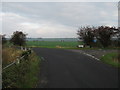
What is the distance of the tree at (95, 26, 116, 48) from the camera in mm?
51381

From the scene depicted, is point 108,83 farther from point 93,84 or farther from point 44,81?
point 44,81

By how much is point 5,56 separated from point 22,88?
8451 mm

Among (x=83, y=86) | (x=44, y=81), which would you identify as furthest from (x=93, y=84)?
(x=44, y=81)

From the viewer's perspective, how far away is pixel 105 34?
51375 millimetres

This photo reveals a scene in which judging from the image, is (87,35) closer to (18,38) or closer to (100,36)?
(100,36)

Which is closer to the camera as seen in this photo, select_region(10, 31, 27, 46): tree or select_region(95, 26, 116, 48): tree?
select_region(95, 26, 116, 48): tree

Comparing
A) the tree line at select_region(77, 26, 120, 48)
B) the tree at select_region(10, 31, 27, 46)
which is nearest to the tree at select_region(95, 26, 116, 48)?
the tree line at select_region(77, 26, 120, 48)

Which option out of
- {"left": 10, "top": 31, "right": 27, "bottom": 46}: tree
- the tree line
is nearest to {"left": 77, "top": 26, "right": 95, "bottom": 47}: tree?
the tree line

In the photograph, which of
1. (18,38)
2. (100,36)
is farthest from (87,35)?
(18,38)

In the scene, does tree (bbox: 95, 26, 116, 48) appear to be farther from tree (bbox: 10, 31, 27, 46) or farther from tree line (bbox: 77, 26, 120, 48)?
tree (bbox: 10, 31, 27, 46)

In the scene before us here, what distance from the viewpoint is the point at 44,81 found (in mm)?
11297

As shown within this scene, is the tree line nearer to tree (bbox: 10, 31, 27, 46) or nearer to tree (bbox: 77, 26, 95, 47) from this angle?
tree (bbox: 77, 26, 95, 47)

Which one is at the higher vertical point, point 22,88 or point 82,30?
point 82,30

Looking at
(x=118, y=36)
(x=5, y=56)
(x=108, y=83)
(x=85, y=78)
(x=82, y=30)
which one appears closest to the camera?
(x=108, y=83)
